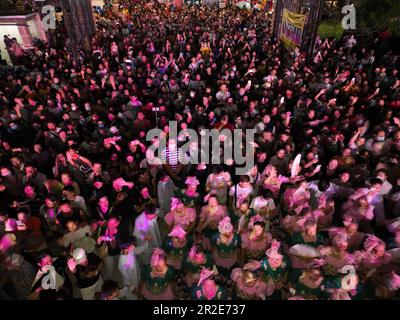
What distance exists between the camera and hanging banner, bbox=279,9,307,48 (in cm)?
1159

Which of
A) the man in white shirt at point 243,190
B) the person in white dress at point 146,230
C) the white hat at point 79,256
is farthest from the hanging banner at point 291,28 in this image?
the white hat at point 79,256

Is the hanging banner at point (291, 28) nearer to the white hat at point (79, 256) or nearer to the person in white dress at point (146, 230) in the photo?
the person in white dress at point (146, 230)

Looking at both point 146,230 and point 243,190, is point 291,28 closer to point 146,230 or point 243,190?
point 243,190

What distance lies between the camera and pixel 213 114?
7.41m

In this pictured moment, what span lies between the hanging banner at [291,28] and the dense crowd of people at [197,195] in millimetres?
2777

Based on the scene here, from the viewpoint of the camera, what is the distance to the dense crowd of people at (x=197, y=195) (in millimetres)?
3949

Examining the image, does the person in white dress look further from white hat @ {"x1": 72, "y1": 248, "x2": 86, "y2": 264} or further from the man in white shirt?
the man in white shirt

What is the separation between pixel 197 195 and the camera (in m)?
5.43

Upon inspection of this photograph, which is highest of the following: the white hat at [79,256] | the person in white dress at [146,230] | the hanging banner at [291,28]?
the hanging banner at [291,28]

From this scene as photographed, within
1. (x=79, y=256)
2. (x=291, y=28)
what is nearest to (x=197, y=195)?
(x=79, y=256)

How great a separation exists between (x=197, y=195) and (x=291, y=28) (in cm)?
1047

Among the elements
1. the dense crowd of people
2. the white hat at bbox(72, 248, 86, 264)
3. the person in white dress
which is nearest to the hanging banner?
the dense crowd of people

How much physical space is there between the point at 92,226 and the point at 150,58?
9774 millimetres
